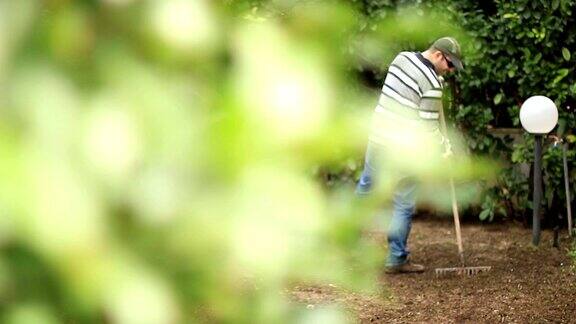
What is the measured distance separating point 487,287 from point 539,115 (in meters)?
1.26

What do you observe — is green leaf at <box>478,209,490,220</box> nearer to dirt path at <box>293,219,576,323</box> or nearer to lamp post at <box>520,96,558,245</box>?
dirt path at <box>293,219,576,323</box>

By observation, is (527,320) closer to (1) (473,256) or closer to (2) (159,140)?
(1) (473,256)

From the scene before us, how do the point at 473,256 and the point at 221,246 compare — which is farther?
the point at 473,256

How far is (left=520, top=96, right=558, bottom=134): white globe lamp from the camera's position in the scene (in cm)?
630

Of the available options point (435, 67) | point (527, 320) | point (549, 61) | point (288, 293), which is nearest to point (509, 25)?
point (549, 61)

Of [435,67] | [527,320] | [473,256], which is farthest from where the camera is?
[473,256]

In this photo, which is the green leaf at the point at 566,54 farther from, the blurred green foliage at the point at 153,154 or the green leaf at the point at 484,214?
the blurred green foliage at the point at 153,154

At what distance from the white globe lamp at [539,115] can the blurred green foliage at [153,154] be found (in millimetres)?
5662

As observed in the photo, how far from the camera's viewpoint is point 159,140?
31.5 inches

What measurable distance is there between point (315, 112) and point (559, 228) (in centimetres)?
674

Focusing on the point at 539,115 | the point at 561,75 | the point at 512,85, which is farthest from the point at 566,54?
the point at 539,115

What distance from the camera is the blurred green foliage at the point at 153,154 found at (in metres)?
0.76

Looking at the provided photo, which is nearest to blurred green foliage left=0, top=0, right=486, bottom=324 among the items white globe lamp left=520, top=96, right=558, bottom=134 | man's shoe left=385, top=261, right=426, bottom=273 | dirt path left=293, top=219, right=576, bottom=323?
dirt path left=293, top=219, right=576, bottom=323

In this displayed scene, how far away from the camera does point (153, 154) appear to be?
0.80 metres
